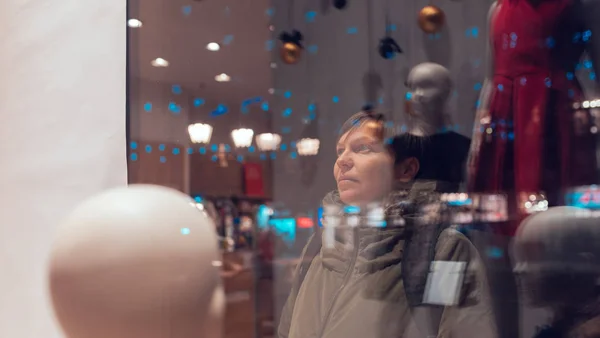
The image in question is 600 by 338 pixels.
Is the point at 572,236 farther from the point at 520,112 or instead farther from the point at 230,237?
the point at 230,237

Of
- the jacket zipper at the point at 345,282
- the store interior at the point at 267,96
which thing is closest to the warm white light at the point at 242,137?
the store interior at the point at 267,96

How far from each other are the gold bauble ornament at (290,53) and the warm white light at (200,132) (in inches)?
5.7

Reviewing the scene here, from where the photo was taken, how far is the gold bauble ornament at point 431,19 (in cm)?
56

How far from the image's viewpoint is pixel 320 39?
0.67 metres

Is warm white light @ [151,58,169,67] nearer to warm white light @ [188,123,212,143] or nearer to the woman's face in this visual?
warm white light @ [188,123,212,143]

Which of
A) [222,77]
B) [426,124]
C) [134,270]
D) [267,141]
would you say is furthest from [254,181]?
[134,270]

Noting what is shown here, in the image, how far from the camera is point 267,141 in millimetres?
741

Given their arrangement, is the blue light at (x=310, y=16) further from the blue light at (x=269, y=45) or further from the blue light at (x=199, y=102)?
the blue light at (x=199, y=102)

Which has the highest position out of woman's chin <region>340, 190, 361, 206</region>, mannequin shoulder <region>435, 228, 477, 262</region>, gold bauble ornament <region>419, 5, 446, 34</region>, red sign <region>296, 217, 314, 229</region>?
gold bauble ornament <region>419, 5, 446, 34</region>

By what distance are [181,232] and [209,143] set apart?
1.34 feet

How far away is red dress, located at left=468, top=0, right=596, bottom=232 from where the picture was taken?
20.2 inches

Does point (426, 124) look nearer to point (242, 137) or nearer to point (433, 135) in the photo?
point (433, 135)

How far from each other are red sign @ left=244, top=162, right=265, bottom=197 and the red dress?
0.97ft

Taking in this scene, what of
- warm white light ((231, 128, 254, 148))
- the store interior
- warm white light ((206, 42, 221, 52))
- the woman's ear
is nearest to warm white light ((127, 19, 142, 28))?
the store interior
